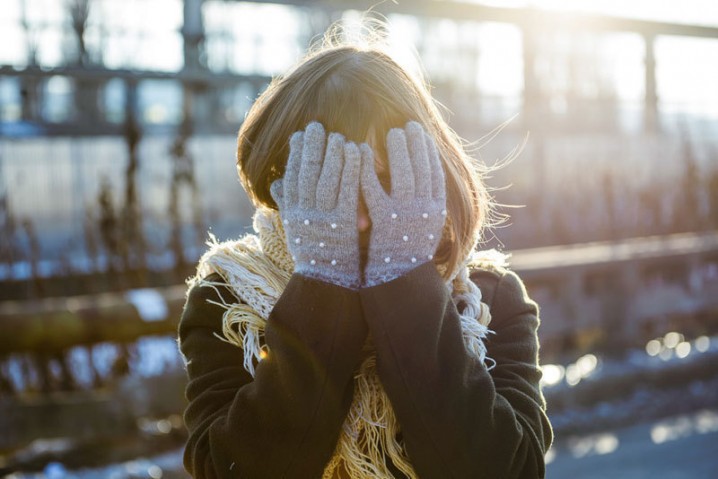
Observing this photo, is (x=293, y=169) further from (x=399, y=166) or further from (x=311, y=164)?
(x=399, y=166)

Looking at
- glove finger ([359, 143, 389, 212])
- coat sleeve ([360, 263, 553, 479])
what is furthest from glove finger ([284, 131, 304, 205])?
coat sleeve ([360, 263, 553, 479])

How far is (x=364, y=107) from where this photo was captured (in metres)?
1.51

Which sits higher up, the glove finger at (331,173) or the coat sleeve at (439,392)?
the glove finger at (331,173)

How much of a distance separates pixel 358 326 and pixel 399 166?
12.0 inches

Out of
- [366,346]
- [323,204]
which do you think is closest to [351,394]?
[366,346]

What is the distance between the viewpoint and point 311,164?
4.73 ft

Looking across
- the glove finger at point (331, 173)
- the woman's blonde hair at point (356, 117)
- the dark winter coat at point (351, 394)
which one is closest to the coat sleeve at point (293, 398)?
the dark winter coat at point (351, 394)

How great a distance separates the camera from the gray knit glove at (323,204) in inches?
56.6

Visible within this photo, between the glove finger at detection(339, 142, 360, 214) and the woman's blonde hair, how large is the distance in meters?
0.07

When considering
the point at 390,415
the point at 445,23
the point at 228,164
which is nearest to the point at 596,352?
the point at 390,415

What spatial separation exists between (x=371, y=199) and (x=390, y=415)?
436 millimetres

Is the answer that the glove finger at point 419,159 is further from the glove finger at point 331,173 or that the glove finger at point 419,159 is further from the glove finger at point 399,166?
the glove finger at point 331,173

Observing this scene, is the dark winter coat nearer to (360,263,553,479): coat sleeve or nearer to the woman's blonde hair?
(360,263,553,479): coat sleeve

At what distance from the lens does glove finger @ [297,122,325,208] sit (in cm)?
144
